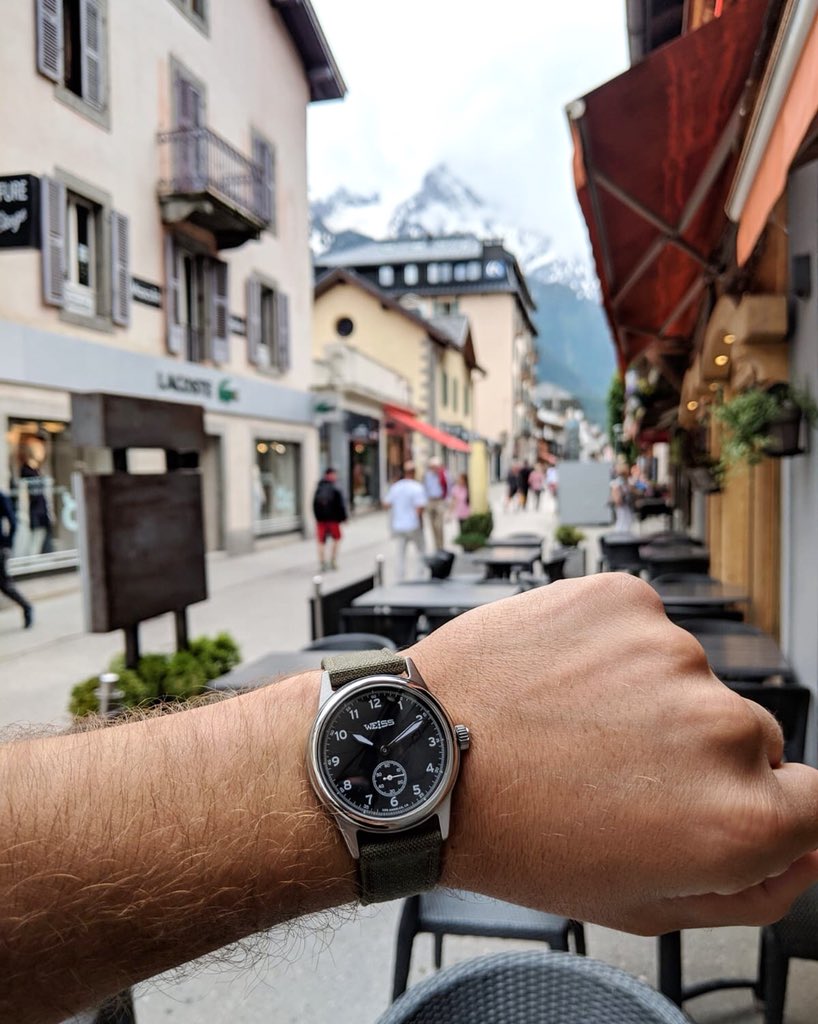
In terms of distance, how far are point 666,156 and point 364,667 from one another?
12.8 ft

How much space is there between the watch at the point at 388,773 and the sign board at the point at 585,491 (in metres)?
18.6

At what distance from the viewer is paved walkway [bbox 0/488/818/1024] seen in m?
1.05

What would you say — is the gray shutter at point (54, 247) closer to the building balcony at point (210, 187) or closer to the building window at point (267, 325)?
the building balcony at point (210, 187)

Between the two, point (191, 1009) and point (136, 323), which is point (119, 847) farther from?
point (136, 323)

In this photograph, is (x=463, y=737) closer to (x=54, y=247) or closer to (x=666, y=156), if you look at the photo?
(x=666, y=156)

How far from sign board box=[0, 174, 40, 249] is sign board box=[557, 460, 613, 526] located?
15.7 m

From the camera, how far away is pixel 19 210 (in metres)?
4.43

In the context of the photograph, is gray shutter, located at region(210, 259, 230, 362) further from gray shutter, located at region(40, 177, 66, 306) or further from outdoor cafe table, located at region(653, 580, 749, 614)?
outdoor cafe table, located at region(653, 580, 749, 614)

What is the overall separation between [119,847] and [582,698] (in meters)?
0.43

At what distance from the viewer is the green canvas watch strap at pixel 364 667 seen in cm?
78

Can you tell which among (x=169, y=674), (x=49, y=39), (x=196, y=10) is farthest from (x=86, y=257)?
(x=169, y=674)

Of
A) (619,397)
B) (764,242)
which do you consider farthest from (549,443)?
(764,242)

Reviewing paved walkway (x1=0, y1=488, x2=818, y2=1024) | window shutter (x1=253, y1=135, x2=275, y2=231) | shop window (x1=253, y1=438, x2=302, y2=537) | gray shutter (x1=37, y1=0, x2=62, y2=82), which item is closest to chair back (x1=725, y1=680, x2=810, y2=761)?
paved walkway (x1=0, y1=488, x2=818, y2=1024)

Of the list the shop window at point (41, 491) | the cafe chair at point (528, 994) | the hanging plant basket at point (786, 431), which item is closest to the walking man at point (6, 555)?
the shop window at point (41, 491)
